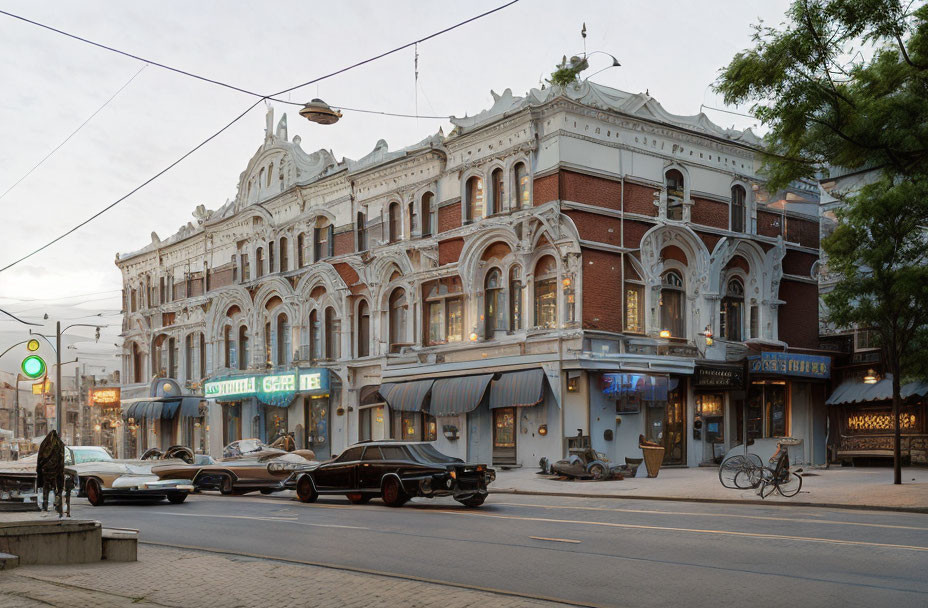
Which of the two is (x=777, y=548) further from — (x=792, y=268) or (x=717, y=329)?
(x=792, y=268)

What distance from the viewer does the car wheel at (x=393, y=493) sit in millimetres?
21328

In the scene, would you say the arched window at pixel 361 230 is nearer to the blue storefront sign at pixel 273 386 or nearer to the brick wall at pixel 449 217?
the brick wall at pixel 449 217

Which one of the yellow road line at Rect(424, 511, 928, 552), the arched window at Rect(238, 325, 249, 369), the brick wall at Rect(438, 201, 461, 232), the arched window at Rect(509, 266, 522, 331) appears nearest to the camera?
the yellow road line at Rect(424, 511, 928, 552)

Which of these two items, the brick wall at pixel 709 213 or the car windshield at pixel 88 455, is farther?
the brick wall at pixel 709 213

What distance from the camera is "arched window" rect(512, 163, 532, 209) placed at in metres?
33.3

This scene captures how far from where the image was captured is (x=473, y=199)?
117 feet

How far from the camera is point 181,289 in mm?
55281

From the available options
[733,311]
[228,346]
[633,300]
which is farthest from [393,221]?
[228,346]

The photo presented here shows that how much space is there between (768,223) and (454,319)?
12577mm

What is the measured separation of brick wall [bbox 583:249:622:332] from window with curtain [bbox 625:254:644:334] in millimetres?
592

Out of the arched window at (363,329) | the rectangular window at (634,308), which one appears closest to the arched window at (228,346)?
the arched window at (363,329)

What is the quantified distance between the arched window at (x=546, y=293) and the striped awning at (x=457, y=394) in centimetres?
266

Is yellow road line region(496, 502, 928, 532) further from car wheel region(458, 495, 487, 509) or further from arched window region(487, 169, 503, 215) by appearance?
arched window region(487, 169, 503, 215)

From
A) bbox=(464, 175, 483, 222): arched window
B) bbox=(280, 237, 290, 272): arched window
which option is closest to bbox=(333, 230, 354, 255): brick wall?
bbox=(280, 237, 290, 272): arched window
